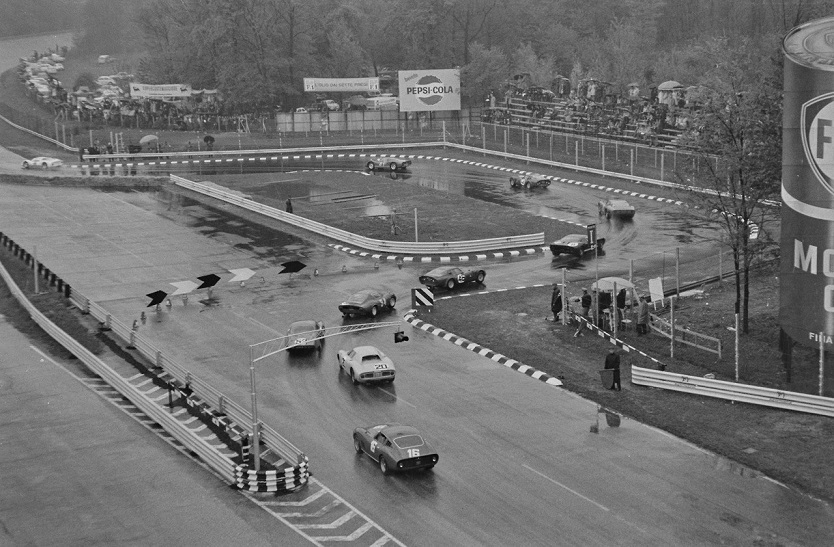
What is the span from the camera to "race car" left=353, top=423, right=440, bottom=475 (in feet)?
106

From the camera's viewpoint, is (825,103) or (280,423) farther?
(280,423)

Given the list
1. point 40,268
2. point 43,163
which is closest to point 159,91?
point 43,163

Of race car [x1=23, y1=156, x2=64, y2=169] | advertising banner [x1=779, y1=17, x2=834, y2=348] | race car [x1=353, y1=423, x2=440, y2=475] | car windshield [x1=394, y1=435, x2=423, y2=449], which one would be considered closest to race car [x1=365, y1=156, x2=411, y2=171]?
race car [x1=23, y1=156, x2=64, y2=169]

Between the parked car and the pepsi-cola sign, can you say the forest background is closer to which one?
the parked car

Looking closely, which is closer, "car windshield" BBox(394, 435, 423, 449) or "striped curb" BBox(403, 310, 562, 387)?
"car windshield" BBox(394, 435, 423, 449)

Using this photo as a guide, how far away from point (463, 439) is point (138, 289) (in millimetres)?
26874

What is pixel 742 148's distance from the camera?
45.8m

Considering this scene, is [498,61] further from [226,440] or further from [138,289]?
[226,440]

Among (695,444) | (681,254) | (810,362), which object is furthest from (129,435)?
(681,254)

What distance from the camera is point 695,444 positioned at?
34.7 m

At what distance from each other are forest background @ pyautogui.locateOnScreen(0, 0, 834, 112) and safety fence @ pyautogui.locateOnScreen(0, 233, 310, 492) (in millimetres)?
71529

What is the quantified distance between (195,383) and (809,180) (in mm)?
21493

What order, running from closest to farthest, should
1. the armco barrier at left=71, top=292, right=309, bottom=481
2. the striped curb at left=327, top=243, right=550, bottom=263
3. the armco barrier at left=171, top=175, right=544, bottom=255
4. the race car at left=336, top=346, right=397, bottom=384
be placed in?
the armco barrier at left=71, top=292, right=309, bottom=481 < the race car at left=336, top=346, right=397, bottom=384 < the striped curb at left=327, top=243, right=550, bottom=263 < the armco barrier at left=171, top=175, right=544, bottom=255

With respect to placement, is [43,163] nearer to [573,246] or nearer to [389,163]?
[389,163]
